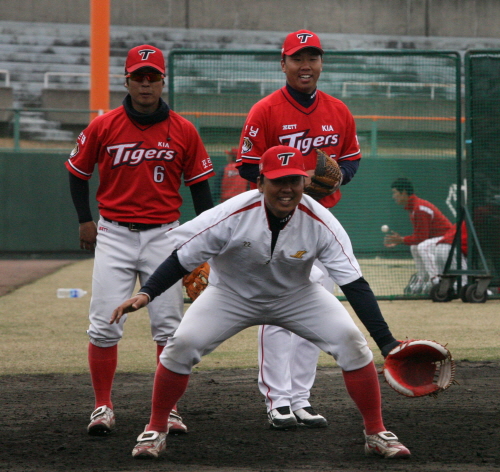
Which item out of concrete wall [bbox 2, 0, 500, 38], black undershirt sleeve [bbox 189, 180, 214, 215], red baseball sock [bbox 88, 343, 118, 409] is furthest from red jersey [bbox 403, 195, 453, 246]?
concrete wall [bbox 2, 0, 500, 38]

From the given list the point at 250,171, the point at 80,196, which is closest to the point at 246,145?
the point at 250,171

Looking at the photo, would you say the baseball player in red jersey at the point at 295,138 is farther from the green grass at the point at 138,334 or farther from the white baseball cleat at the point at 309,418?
the green grass at the point at 138,334

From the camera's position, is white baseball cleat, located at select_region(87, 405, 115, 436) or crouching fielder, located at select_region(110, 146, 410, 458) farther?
white baseball cleat, located at select_region(87, 405, 115, 436)

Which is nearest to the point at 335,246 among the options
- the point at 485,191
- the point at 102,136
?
the point at 102,136

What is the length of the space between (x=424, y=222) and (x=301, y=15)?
20.2 m

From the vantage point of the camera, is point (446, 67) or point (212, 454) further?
point (446, 67)

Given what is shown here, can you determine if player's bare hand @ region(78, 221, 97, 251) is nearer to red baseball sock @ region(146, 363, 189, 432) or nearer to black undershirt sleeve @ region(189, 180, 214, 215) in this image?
black undershirt sleeve @ region(189, 180, 214, 215)

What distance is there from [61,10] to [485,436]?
25.9m

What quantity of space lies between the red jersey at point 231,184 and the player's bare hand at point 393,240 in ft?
6.29

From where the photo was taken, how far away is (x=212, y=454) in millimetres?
3898

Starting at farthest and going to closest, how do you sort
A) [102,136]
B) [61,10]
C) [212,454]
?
[61,10] → [102,136] → [212,454]

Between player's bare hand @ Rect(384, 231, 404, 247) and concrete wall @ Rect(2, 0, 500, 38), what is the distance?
64.7 ft

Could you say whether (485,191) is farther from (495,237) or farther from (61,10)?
(61,10)

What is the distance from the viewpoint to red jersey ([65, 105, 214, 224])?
4508mm
